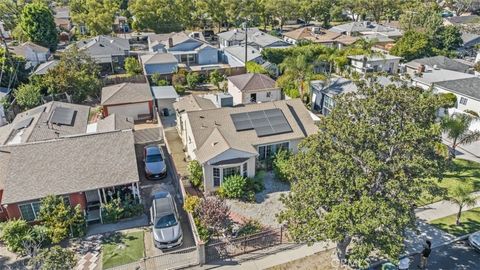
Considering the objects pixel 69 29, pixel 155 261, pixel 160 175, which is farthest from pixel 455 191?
pixel 69 29

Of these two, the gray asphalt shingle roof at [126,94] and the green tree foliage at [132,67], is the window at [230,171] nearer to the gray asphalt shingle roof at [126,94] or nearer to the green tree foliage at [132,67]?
the gray asphalt shingle roof at [126,94]

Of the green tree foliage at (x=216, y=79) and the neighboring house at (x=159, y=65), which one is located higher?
the neighboring house at (x=159, y=65)

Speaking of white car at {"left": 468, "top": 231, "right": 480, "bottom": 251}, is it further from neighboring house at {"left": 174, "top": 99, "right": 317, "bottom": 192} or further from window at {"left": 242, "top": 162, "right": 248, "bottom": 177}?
window at {"left": 242, "top": 162, "right": 248, "bottom": 177}

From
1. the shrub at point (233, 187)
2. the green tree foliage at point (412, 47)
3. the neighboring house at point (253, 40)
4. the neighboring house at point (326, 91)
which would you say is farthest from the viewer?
the neighboring house at point (253, 40)

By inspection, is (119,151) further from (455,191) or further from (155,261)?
(455,191)

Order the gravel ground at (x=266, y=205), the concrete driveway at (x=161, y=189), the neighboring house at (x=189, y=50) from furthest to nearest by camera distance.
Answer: the neighboring house at (x=189, y=50) → the gravel ground at (x=266, y=205) → the concrete driveway at (x=161, y=189)

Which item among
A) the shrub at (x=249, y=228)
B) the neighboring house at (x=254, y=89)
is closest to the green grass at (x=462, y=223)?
the shrub at (x=249, y=228)
